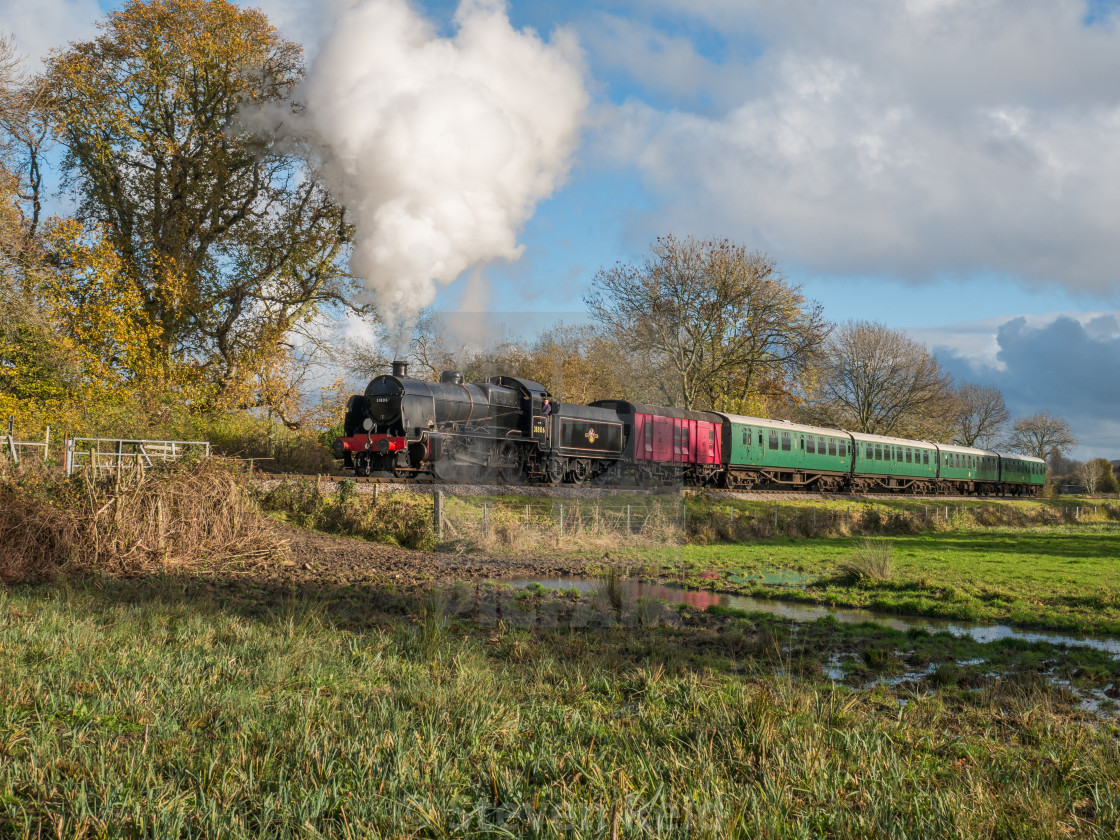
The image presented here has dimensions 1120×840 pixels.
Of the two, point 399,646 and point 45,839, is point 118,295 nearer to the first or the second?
point 399,646

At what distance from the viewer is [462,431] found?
68.8 ft

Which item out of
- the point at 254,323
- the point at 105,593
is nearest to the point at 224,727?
the point at 105,593

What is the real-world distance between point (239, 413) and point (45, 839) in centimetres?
2463

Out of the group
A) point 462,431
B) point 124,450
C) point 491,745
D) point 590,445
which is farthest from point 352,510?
point 491,745

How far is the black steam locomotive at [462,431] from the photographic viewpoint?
20.0 m

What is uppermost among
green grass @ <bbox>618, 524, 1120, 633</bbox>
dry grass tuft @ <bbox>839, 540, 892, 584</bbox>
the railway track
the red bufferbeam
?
the red bufferbeam

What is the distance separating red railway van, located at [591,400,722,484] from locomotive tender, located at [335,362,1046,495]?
42 mm

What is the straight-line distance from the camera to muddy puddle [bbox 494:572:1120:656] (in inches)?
383

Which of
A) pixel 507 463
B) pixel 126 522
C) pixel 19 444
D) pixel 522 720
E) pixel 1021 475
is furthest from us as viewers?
pixel 1021 475

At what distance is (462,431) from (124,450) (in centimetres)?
940

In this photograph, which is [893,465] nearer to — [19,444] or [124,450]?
[124,450]

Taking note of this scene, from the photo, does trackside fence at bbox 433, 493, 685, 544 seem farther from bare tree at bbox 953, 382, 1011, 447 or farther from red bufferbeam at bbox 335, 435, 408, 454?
bare tree at bbox 953, 382, 1011, 447

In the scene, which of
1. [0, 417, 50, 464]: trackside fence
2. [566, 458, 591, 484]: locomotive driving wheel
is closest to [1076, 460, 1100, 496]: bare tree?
[566, 458, 591, 484]: locomotive driving wheel

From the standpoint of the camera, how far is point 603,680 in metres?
6.33
